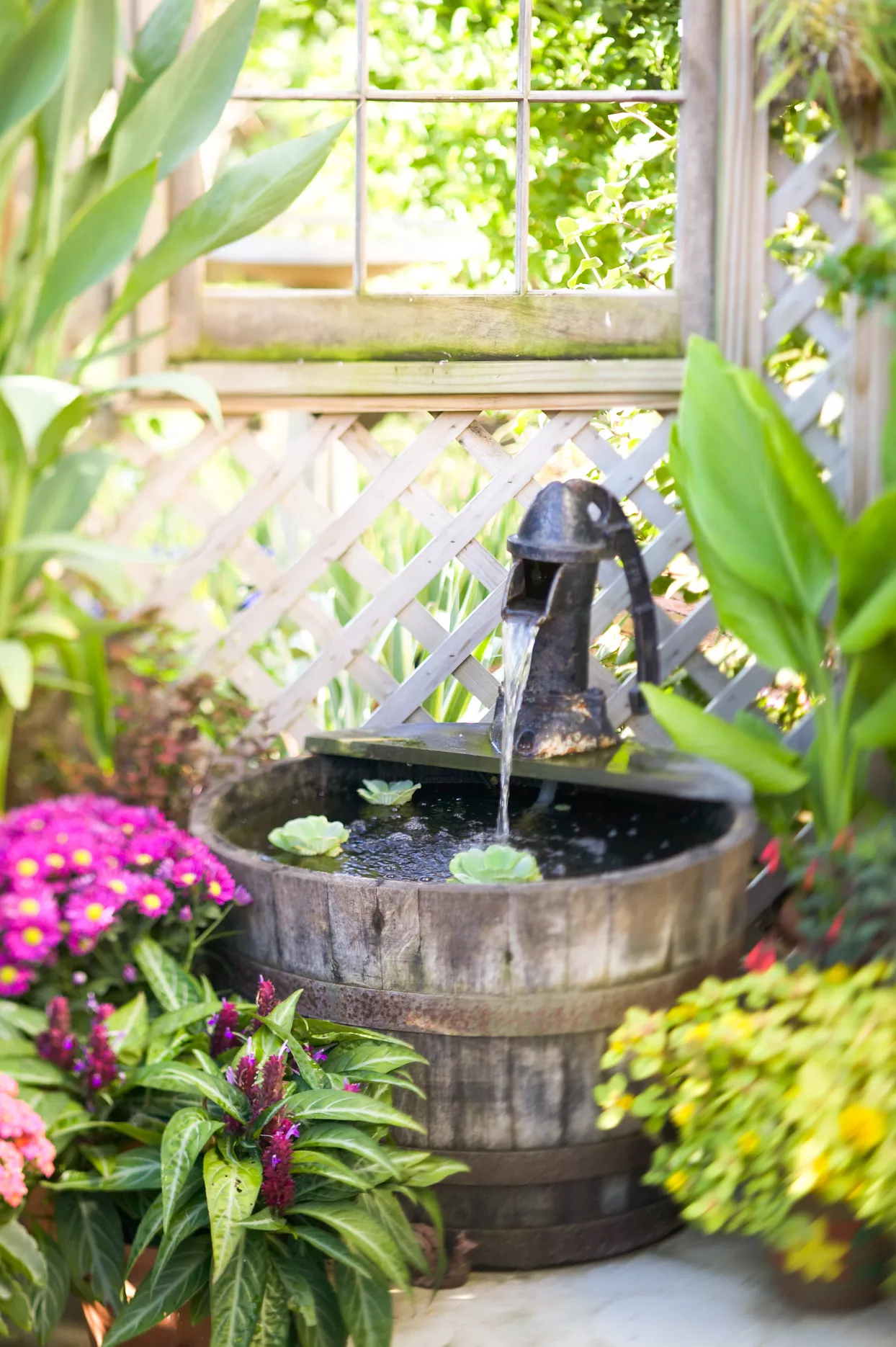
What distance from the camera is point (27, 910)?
156 centimetres

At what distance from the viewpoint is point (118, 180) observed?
183 cm

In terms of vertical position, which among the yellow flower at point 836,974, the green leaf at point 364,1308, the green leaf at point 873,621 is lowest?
the green leaf at point 364,1308

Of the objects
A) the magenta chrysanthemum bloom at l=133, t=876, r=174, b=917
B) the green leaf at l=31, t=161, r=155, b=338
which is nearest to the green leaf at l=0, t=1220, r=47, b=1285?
the magenta chrysanthemum bloom at l=133, t=876, r=174, b=917

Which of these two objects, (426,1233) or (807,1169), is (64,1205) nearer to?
(426,1233)

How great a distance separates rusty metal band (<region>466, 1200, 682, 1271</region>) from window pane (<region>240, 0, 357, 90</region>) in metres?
2.22

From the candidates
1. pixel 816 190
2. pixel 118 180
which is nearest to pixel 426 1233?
pixel 118 180

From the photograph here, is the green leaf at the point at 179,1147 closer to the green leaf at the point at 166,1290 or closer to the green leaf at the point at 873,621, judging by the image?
the green leaf at the point at 166,1290

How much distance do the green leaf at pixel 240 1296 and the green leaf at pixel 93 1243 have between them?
0.65ft

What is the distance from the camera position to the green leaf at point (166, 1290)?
1.31 meters

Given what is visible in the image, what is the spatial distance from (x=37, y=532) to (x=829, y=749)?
4.16 ft

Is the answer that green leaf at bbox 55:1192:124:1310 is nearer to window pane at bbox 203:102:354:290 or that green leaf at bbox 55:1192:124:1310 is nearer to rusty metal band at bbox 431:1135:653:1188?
rusty metal band at bbox 431:1135:653:1188

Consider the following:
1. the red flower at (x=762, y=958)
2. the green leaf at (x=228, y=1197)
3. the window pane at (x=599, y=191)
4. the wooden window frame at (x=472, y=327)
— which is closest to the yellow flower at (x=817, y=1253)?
the red flower at (x=762, y=958)

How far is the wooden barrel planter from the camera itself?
4.79 feet

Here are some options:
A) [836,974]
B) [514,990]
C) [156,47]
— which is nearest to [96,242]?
[156,47]
